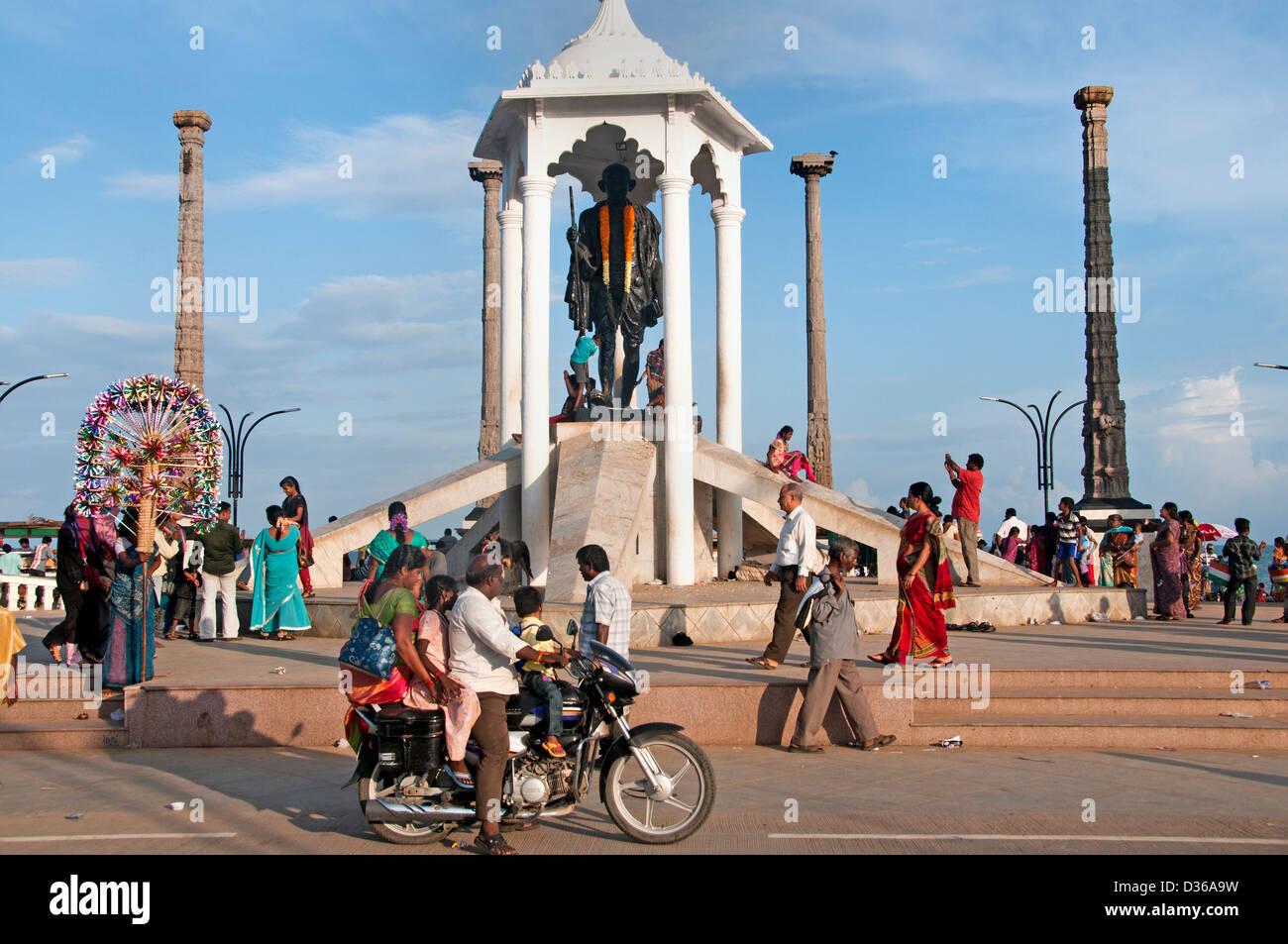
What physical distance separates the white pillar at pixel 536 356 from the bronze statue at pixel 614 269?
2298 mm

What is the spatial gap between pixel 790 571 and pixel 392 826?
4.67 m

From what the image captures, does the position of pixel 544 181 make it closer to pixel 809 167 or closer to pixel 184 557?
Result: pixel 184 557

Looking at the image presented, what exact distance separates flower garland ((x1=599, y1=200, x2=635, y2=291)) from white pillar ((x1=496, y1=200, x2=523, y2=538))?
4.08ft

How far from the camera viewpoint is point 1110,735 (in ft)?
29.3

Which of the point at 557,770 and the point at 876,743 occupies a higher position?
the point at 557,770

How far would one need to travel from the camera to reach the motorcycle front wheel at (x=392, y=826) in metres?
6.30

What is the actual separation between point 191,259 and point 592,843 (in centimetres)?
3565

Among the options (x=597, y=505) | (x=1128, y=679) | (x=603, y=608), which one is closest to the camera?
(x=603, y=608)

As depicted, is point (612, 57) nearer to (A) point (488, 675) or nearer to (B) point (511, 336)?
(B) point (511, 336)

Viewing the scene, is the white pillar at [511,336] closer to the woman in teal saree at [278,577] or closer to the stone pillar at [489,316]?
the woman in teal saree at [278,577]

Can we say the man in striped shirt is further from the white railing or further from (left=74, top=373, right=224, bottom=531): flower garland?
the white railing

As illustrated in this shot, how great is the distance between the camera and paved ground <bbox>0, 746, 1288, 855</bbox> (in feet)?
20.3

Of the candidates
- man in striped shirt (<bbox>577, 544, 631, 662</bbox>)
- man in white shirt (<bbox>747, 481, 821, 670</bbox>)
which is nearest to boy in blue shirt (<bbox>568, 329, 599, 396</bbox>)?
man in white shirt (<bbox>747, 481, 821, 670</bbox>)

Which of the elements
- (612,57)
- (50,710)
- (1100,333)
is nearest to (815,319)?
(1100,333)
